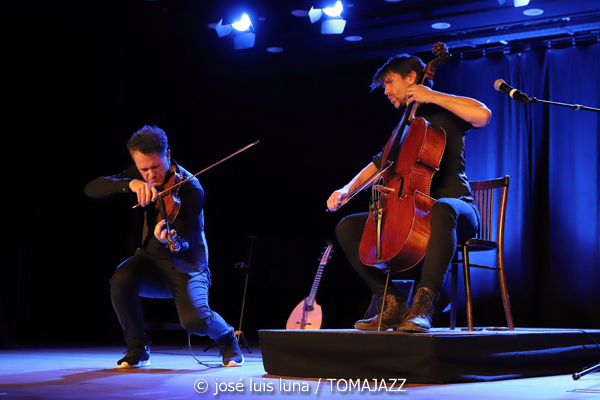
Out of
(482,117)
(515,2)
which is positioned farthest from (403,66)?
(515,2)

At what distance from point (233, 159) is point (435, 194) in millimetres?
3713

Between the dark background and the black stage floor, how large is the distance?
258 centimetres

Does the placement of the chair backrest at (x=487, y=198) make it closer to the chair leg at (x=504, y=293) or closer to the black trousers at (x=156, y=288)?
the chair leg at (x=504, y=293)

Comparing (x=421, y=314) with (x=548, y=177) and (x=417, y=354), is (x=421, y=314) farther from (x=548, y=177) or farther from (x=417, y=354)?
(x=548, y=177)

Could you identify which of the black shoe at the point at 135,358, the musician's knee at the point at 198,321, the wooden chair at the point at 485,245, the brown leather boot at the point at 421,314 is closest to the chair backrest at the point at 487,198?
the wooden chair at the point at 485,245

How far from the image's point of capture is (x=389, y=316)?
2.92m

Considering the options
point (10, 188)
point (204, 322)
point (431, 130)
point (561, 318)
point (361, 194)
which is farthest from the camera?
point (361, 194)

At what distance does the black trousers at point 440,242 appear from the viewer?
2.64 m

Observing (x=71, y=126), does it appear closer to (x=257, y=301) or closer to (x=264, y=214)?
(x=264, y=214)

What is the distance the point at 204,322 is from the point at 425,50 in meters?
3.64

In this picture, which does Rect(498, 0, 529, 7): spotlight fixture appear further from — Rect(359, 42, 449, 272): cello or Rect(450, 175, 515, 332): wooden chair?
Rect(359, 42, 449, 272): cello

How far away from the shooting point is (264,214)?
6.29m

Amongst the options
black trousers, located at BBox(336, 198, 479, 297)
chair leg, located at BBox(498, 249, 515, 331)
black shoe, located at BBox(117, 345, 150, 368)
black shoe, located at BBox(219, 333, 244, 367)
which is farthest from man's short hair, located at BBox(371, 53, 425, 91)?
black shoe, located at BBox(117, 345, 150, 368)

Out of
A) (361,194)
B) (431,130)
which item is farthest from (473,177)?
(431,130)
